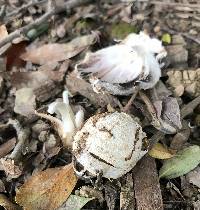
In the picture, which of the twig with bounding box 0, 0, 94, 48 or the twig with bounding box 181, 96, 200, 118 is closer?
the twig with bounding box 181, 96, 200, 118

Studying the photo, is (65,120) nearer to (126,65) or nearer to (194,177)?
(126,65)

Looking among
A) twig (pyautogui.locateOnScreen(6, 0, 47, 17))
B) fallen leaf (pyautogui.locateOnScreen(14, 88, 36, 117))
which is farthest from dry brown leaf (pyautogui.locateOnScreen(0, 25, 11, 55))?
fallen leaf (pyautogui.locateOnScreen(14, 88, 36, 117))

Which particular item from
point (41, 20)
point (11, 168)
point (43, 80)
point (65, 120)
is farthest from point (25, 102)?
point (41, 20)

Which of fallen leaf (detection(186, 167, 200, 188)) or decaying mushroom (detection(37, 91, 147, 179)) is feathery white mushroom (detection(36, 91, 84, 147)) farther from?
fallen leaf (detection(186, 167, 200, 188))

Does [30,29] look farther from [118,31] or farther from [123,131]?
[123,131]

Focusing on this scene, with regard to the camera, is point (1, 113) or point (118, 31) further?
point (118, 31)

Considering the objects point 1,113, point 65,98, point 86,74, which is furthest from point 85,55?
point 1,113
